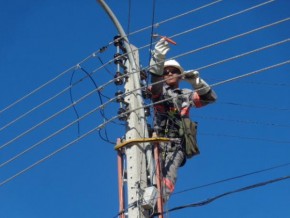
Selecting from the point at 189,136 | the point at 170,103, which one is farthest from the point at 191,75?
the point at 189,136

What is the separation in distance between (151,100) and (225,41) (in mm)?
1471

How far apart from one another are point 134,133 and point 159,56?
1.09 meters

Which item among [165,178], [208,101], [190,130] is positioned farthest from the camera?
[208,101]

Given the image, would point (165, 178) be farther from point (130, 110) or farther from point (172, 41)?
point (172, 41)

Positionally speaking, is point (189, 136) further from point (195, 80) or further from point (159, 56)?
point (159, 56)

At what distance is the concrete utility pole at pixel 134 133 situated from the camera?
703 cm

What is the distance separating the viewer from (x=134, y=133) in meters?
7.47

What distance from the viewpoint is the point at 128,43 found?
8.21 metres

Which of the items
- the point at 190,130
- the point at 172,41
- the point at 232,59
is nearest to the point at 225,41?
the point at 232,59

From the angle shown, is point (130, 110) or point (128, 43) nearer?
point (130, 110)

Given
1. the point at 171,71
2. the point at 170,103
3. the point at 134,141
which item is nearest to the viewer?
the point at 134,141

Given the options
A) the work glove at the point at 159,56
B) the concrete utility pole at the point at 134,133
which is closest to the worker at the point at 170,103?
the work glove at the point at 159,56

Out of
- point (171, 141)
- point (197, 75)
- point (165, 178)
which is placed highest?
point (197, 75)

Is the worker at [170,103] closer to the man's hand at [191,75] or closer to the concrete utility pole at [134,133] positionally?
the man's hand at [191,75]
